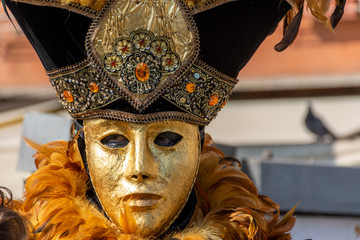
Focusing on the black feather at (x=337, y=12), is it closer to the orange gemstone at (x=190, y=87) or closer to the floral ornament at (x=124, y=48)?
the orange gemstone at (x=190, y=87)

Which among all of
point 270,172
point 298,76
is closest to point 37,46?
point 270,172

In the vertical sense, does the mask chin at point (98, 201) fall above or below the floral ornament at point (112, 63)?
below

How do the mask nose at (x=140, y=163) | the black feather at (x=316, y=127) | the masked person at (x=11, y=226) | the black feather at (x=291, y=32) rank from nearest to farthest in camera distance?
1. the masked person at (x=11, y=226)
2. the mask nose at (x=140, y=163)
3. the black feather at (x=291, y=32)
4. the black feather at (x=316, y=127)

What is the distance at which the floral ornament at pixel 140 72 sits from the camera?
1.89 meters

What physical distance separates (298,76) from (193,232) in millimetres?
6510

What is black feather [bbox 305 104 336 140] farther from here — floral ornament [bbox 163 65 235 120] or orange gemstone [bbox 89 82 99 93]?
orange gemstone [bbox 89 82 99 93]

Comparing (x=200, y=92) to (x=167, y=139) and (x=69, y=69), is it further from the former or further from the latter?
(x=69, y=69)

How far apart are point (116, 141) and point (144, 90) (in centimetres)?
16

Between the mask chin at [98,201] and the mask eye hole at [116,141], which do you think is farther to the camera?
the mask chin at [98,201]

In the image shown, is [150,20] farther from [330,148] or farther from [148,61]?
[330,148]

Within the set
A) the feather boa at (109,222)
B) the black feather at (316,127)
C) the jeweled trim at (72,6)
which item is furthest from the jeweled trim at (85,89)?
the black feather at (316,127)

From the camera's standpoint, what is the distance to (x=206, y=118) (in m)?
2.00

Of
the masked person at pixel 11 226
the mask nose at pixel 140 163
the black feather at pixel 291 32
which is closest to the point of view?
the masked person at pixel 11 226

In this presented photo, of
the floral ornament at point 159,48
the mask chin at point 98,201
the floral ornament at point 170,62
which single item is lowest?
the mask chin at point 98,201
